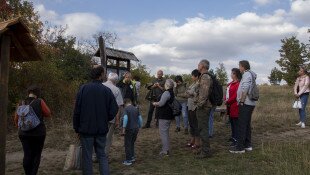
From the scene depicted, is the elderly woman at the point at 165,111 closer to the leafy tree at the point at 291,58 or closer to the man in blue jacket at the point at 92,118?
the man in blue jacket at the point at 92,118

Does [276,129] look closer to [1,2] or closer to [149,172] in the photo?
[149,172]

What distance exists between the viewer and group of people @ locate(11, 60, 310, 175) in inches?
264

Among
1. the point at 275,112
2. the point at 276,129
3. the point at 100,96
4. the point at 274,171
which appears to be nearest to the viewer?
the point at 100,96

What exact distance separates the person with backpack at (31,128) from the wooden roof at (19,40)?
764mm

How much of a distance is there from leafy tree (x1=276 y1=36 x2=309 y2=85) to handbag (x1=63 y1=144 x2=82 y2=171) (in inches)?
1435

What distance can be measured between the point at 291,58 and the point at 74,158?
38095mm

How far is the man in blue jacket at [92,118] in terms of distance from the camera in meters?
6.63

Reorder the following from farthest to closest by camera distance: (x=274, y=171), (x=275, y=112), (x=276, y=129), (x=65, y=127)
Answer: (x=275, y=112), (x=65, y=127), (x=276, y=129), (x=274, y=171)

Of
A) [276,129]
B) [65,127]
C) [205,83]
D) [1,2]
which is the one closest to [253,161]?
[205,83]

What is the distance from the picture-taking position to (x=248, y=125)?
30.7 feet

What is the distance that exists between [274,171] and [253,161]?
0.92 m

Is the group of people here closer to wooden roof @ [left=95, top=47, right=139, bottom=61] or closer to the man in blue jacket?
the man in blue jacket

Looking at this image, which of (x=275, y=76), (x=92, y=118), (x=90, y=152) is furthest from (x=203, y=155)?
(x=275, y=76)

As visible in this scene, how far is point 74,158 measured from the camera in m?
8.26
